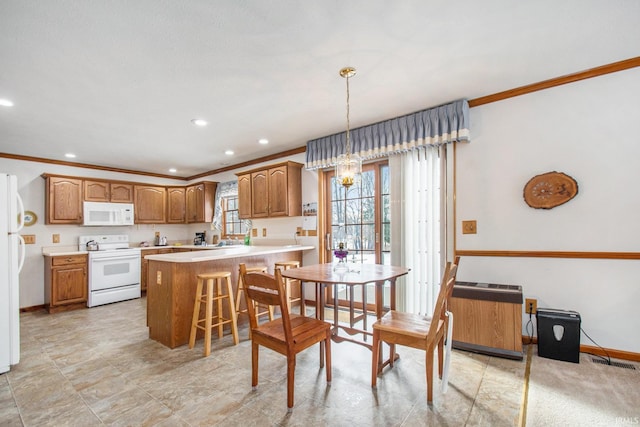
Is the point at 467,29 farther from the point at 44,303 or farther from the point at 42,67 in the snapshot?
the point at 44,303

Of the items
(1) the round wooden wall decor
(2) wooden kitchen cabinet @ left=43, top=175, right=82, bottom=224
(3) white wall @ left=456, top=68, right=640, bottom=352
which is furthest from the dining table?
(2) wooden kitchen cabinet @ left=43, top=175, right=82, bottom=224

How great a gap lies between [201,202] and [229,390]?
176 inches

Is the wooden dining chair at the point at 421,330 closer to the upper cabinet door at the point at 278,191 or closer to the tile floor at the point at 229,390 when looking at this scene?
the tile floor at the point at 229,390

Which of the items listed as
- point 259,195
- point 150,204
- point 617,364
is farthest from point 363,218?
point 150,204

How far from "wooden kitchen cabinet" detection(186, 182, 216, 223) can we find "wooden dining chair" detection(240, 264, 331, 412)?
421cm

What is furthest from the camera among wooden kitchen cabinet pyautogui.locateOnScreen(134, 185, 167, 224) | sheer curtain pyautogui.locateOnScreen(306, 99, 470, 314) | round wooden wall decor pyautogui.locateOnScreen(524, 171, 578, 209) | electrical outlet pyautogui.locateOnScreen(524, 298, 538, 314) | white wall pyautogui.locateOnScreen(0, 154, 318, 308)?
wooden kitchen cabinet pyautogui.locateOnScreen(134, 185, 167, 224)

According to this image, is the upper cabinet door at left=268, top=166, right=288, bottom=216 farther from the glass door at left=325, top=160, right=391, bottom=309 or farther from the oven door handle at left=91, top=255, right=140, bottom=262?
the oven door handle at left=91, top=255, right=140, bottom=262

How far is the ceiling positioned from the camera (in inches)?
68.1

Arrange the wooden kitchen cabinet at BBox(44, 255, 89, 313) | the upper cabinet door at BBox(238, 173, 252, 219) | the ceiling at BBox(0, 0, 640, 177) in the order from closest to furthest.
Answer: the ceiling at BBox(0, 0, 640, 177), the wooden kitchen cabinet at BBox(44, 255, 89, 313), the upper cabinet door at BBox(238, 173, 252, 219)

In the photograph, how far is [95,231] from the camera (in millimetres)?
5336

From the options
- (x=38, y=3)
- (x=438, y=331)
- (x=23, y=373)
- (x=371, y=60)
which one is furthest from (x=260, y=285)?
(x=23, y=373)

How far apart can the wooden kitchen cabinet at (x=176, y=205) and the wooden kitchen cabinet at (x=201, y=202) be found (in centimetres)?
20

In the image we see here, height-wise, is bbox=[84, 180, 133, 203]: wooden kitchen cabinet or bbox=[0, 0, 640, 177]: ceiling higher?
bbox=[0, 0, 640, 177]: ceiling

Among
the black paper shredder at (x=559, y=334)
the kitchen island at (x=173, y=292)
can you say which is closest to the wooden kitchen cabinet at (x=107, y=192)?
the kitchen island at (x=173, y=292)
